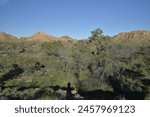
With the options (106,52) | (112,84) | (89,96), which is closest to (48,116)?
(89,96)

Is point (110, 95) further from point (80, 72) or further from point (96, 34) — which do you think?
point (96, 34)

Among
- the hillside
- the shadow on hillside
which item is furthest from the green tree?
the shadow on hillside

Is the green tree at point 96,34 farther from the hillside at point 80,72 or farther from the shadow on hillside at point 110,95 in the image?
the shadow on hillside at point 110,95

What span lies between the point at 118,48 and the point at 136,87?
4.23 m

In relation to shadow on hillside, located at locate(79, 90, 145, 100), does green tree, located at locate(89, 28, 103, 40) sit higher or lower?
higher

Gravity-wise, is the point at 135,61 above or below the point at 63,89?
above

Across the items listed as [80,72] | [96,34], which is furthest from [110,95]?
[96,34]

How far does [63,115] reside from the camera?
13.2 ft

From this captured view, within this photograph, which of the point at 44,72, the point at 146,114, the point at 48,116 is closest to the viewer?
the point at 48,116

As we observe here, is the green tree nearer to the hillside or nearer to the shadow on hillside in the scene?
the hillside

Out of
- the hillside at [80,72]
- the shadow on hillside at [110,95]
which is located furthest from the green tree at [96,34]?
the shadow on hillside at [110,95]

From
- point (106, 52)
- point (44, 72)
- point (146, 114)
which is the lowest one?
point (146, 114)

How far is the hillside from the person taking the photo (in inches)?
303

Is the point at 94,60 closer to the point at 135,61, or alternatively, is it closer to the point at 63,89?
the point at 135,61
